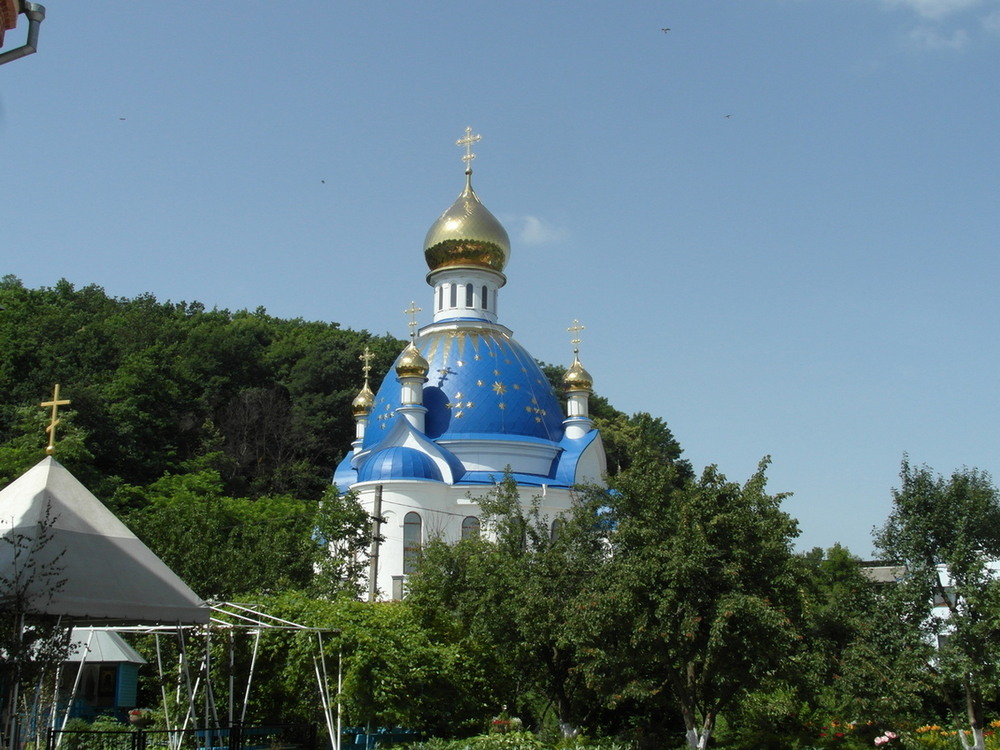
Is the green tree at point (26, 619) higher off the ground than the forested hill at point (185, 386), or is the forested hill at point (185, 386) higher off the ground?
the forested hill at point (185, 386)

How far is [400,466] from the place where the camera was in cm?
3058

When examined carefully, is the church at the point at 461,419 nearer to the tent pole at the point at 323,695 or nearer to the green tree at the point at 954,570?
the tent pole at the point at 323,695

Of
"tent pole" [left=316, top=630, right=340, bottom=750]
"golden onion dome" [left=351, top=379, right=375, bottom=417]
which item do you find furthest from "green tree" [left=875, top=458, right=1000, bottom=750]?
"golden onion dome" [left=351, top=379, right=375, bottom=417]

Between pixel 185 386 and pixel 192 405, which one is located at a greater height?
pixel 185 386

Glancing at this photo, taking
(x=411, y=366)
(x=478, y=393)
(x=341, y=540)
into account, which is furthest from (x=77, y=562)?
(x=478, y=393)

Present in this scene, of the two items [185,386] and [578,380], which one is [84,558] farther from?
[185,386]

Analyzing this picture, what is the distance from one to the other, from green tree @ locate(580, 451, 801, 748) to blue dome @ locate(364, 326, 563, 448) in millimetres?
17855

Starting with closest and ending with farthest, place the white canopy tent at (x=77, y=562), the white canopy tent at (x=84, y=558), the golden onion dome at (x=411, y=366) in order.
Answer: the white canopy tent at (x=77, y=562)
the white canopy tent at (x=84, y=558)
the golden onion dome at (x=411, y=366)

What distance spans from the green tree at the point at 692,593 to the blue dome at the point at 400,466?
1528cm

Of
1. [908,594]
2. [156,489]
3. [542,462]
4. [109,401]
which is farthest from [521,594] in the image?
[109,401]

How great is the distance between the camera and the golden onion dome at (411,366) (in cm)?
3312

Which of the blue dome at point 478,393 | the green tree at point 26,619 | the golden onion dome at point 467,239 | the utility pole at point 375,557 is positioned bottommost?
the green tree at point 26,619

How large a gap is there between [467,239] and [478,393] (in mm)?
6733

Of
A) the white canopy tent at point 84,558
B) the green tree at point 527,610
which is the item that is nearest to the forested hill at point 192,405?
the green tree at point 527,610
